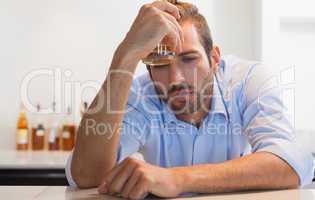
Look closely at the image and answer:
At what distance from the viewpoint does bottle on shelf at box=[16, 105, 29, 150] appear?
2414 millimetres

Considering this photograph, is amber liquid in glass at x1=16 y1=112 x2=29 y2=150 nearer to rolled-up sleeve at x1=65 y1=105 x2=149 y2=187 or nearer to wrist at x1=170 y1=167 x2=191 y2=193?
rolled-up sleeve at x1=65 y1=105 x2=149 y2=187

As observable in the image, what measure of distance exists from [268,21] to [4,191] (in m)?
1.70

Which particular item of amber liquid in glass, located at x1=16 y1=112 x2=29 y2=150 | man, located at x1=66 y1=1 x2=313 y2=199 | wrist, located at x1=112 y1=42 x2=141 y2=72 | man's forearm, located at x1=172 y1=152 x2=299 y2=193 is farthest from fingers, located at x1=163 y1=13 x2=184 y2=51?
amber liquid in glass, located at x1=16 y1=112 x2=29 y2=150

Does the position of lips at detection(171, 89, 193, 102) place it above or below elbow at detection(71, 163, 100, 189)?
above

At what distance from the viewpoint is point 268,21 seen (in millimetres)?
2227

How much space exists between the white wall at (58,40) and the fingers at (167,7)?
4.60 ft

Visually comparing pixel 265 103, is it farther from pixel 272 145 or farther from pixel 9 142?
pixel 9 142

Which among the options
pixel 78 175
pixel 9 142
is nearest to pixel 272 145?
pixel 78 175

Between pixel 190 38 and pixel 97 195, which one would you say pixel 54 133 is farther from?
pixel 97 195

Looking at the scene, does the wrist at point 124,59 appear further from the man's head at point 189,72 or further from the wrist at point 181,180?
the wrist at point 181,180

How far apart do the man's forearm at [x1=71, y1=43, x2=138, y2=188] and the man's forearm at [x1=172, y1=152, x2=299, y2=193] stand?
238mm

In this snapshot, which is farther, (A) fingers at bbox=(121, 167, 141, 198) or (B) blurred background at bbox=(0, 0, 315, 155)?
(B) blurred background at bbox=(0, 0, 315, 155)

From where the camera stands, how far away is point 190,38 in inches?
45.6

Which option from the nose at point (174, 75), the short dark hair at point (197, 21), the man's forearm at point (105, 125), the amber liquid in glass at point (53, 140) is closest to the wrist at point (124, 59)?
the man's forearm at point (105, 125)
